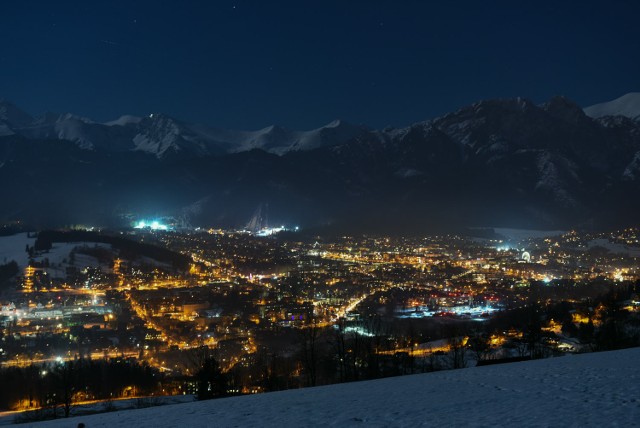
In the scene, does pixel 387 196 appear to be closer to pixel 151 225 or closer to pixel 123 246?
pixel 151 225

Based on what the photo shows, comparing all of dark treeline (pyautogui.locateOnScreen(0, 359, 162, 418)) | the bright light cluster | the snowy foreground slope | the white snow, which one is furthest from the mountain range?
the snowy foreground slope

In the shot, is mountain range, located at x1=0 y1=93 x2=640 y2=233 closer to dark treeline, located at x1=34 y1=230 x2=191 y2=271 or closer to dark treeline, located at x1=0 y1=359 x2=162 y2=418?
dark treeline, located at x1=34 y1=230 x2=191 y2=271

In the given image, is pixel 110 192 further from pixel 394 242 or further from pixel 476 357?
pixel 476 357

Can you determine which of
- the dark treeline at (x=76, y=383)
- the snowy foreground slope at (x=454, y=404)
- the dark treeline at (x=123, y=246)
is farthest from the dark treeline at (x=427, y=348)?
the dark treeline at (x=123, y=246)

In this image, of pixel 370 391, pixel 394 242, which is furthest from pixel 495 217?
pixel 370 391

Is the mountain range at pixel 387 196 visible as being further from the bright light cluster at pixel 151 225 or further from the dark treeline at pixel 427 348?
the dark treeline at pixel 427 348

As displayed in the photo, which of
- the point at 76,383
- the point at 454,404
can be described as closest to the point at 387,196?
the point at 76,383
